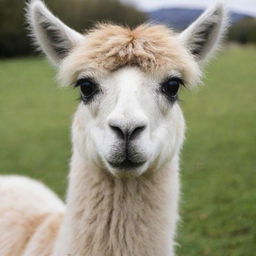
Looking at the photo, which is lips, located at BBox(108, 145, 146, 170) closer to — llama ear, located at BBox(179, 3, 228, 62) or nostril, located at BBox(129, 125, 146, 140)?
nostril, located at BBox(129, 125, 146, 140)

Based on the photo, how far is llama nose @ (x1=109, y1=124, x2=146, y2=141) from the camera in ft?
8.93

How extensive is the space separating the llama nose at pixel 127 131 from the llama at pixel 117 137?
2 cm

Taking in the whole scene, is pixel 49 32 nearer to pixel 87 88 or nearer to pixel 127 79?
pixel 87 88

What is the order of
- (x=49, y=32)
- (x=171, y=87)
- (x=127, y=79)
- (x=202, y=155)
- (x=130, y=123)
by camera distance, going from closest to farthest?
(x=130, y=123) < (x=127, y=79) < (x=171, y=87) < (x=49, y=32) < (x=202, y=155)

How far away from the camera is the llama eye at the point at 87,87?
3.18 metres

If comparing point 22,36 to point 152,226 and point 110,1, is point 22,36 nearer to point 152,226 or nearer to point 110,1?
point 110,1

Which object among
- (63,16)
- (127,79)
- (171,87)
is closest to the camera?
(127,79)

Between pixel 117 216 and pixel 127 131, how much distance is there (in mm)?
660

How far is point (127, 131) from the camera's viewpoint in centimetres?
272

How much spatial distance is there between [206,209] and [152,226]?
13.5 ft

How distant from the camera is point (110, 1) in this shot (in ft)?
173

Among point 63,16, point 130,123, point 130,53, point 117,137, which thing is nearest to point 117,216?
point 117,137

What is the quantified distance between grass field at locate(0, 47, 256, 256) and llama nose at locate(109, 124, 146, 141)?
3.60ft

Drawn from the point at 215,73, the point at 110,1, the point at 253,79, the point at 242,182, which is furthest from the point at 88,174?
the point at 110,1
